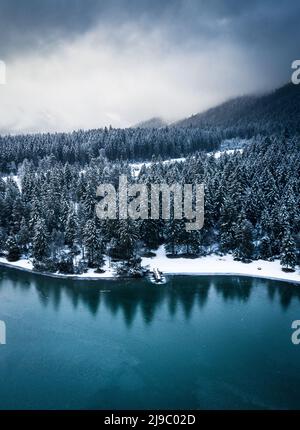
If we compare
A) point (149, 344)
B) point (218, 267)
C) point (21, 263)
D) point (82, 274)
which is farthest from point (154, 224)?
point (149, 344)

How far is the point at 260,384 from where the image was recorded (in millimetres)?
38094

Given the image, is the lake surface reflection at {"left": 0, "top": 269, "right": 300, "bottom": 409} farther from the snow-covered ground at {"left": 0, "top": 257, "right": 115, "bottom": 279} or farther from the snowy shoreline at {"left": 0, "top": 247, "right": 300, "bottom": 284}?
the snow-covered ground at {"left": 0, "top": 257, "right": 115, "bottom": 279}

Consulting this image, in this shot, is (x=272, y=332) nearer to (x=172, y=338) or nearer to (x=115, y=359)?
(x=172, y=338)

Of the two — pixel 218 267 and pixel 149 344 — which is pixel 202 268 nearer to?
pixel 218 267

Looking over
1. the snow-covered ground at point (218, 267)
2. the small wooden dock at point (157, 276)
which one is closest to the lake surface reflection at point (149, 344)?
the small wooden dock at point (157, 276)

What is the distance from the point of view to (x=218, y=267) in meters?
71.3

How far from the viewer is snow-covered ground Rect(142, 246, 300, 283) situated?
68.0 metres

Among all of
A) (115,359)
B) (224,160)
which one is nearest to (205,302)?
(115,359)

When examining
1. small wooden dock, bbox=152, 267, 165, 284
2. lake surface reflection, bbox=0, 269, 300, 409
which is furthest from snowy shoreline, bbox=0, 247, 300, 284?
small wooden dock, bbox=152, 267, 165, 284

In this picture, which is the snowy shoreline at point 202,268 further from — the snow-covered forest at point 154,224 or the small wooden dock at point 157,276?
the small wooden dock at point 157,276

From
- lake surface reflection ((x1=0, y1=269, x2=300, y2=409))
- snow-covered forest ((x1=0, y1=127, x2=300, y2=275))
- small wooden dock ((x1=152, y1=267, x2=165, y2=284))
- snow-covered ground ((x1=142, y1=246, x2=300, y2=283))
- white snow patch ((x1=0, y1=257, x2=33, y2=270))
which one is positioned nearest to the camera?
lake surface reflection ((x1=0, y1=269, x2=300, y2=409))

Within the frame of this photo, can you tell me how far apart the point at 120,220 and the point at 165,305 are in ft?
64.8

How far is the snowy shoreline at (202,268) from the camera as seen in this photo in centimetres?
6738

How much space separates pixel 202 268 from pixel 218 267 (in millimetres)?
3065
